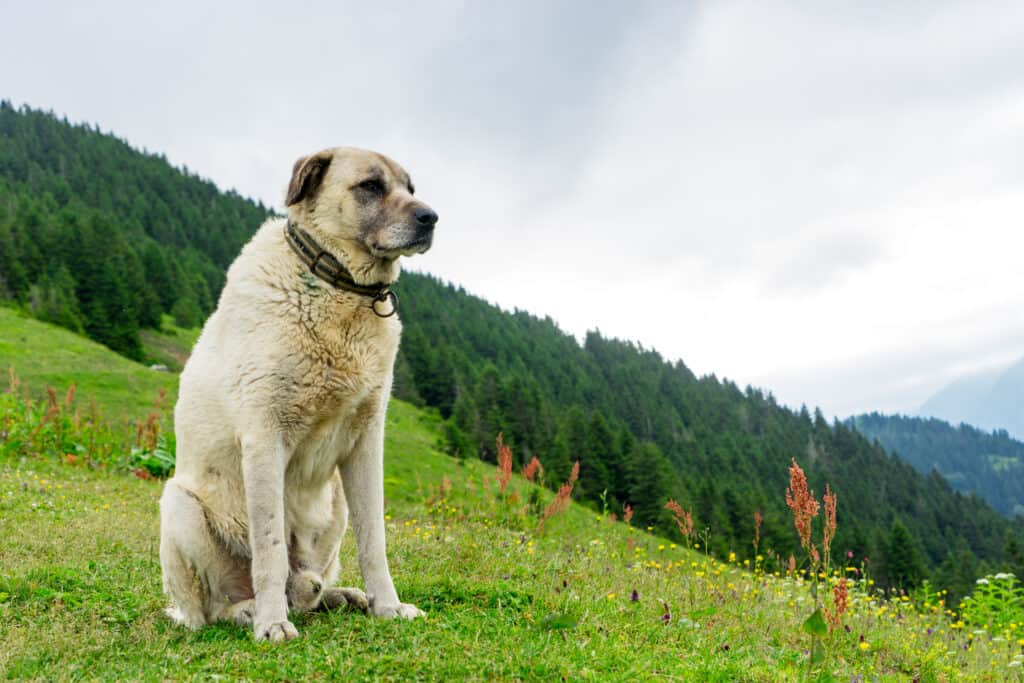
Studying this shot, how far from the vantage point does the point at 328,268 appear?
437 cm

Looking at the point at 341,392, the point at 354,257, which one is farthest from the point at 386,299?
the point at 341,392

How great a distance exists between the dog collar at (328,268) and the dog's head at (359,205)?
0.29 feet

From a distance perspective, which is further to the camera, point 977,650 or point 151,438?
point 151,438

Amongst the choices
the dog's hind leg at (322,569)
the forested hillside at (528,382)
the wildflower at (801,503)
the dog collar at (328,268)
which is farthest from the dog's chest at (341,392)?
the forested hillside at (528,382)

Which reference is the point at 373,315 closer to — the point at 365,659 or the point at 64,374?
the point at 365,659

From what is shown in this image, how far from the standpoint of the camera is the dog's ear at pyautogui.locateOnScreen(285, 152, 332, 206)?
4.41m

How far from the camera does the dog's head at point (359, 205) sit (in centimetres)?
433

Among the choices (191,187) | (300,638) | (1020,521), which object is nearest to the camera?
(300,638)

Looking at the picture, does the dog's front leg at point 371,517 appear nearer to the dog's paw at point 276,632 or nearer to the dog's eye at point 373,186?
the dog's paw at point 276,632

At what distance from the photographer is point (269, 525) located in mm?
4090

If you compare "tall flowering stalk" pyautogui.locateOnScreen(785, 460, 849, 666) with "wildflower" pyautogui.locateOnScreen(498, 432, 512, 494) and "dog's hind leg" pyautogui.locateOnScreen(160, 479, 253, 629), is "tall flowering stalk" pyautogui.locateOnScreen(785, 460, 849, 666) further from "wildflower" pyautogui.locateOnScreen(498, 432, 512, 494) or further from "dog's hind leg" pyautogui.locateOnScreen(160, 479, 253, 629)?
"wildflower" pyautogui.locateOnScreen(498, 432, 512, 494)

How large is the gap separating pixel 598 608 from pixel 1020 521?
6355 inches

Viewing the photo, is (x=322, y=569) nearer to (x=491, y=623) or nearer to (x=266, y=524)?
(x=266, y=524)

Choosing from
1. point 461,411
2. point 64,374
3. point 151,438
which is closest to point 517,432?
point 461,411
